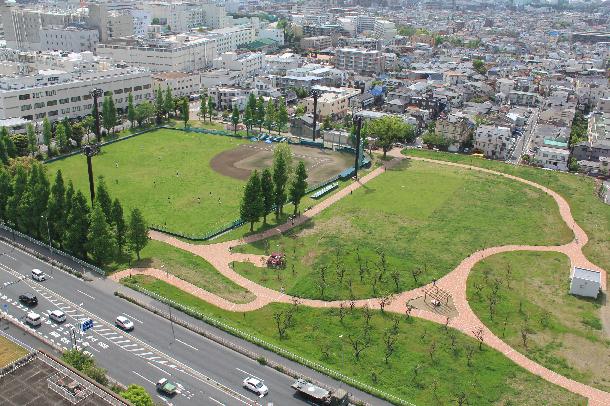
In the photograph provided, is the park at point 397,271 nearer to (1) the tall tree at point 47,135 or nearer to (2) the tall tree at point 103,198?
(1) the tall tree at point 47,135

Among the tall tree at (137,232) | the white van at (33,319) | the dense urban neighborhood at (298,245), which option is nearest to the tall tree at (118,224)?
the dense urban neighborhood at (298,245)

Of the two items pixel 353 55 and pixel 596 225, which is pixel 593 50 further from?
pixel 596 225

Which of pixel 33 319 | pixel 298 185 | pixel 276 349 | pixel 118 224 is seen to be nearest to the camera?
pixel 276 349

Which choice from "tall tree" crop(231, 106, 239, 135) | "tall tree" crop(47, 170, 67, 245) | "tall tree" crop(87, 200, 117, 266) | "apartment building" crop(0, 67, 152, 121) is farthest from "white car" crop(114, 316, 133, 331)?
"apartment building" crop(0, 67, 152, 121)

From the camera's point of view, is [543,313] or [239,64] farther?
[239,64]

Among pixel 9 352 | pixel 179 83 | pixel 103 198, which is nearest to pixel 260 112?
pixel 179 83

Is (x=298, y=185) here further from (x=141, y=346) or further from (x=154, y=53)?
(x=154, y=53)
